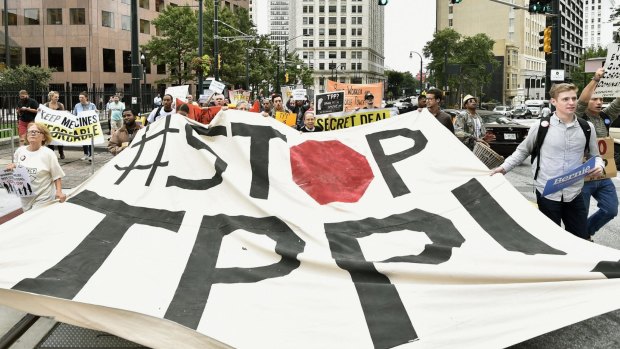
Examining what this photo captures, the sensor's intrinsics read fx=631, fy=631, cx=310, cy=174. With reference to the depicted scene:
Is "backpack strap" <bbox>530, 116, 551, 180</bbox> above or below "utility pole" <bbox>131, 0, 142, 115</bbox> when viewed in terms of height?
below

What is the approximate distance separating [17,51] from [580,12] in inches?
6124

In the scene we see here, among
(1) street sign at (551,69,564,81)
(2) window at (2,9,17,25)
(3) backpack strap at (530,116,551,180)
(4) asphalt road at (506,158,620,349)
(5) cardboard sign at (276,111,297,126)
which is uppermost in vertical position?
(2) window at (2,9,17,25)

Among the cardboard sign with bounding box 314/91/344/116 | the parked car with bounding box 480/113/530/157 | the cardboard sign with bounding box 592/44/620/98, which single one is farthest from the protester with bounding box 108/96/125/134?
the cardboard sign with bounding box 592/44/620/98

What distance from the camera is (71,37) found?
6456 centimetres

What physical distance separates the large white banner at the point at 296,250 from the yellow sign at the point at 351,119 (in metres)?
5.67

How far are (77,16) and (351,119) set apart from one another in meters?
59.2

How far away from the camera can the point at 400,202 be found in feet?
18.2

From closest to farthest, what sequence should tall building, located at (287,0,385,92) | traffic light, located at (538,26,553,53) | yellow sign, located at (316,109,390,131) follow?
1. yellow sign, located at (316,109,390,131)
2. traffic light, located at (538,26,553,53)
3. tall building, located at (287,0,385,92)

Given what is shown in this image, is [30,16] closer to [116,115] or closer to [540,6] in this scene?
[116,115]

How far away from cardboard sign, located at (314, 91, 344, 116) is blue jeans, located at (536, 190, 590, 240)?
881 centimetres

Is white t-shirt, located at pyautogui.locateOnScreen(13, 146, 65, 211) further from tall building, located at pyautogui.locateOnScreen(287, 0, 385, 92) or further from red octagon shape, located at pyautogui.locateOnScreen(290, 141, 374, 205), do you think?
tall building, located at pyautogui.locateOnScreen(287, 0, 385, 92)

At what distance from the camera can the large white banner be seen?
13.1 ft

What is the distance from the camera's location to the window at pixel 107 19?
6494 cm

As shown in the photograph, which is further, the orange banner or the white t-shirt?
the orange banner
